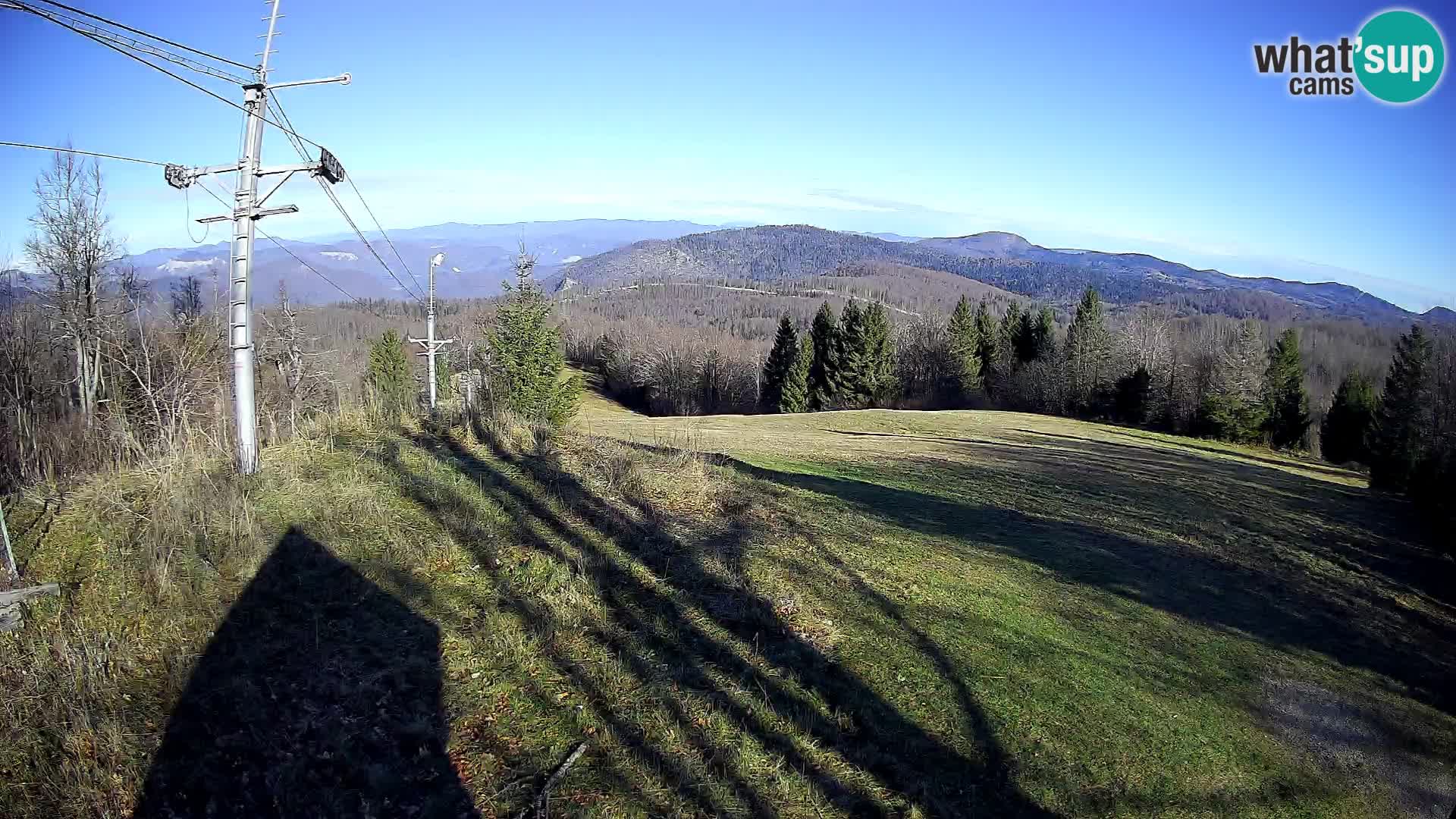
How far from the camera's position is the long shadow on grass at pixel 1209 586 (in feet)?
24.4

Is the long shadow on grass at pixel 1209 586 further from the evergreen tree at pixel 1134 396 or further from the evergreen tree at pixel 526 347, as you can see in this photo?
the evergreen tree at pixel 1134 396

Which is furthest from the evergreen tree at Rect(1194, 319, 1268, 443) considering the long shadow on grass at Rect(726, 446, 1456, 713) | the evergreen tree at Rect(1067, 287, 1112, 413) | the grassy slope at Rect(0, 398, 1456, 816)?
the grassy slope at Rect(0, 398, 1456, 816)

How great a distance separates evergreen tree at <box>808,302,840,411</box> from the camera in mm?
51188

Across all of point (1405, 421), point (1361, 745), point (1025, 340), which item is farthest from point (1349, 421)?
point (1361, 745)

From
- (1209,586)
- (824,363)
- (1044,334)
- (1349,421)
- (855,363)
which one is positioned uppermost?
(1044,334)

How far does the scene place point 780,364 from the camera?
54750 millimetres

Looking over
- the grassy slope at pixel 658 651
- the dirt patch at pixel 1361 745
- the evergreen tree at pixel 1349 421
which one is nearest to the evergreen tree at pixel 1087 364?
the evergreen tree at pixel 1349 421

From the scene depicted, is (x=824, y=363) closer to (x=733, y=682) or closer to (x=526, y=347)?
(x=526, y=347)

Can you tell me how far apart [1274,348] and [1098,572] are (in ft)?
155

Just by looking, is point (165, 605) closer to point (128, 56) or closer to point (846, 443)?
point (128, 56)

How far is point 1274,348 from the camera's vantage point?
44875mm

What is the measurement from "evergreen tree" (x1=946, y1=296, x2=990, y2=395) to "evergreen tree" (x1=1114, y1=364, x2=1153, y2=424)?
9698mm

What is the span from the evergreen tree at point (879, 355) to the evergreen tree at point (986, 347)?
8093mm

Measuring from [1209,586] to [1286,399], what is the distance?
4495cm
